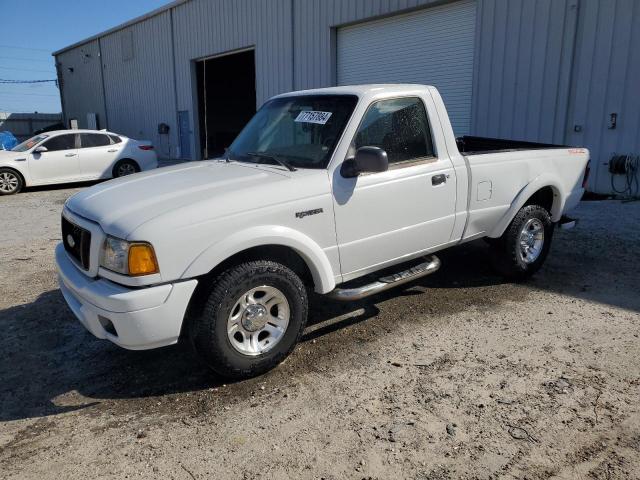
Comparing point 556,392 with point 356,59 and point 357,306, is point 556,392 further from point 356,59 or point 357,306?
point 356,59

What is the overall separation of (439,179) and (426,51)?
8.64 meters

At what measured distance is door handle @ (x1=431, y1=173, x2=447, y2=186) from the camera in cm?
423

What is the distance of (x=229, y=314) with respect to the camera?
128 inches

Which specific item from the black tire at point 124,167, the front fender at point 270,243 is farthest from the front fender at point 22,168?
the front fender at point 270,243

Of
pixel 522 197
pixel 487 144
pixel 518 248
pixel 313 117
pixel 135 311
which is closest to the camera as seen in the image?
pixel 135 311

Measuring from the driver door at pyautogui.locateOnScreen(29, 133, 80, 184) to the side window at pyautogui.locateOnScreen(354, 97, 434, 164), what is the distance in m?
11.4

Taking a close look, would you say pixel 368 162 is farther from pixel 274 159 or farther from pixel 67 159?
pixel 67 159

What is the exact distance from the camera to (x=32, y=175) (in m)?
12.7

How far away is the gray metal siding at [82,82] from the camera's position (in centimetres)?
2842

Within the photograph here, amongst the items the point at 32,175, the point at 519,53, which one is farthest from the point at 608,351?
the point at 32,175

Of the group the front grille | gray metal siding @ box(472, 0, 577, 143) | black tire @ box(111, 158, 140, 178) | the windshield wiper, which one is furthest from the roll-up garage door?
the front grille

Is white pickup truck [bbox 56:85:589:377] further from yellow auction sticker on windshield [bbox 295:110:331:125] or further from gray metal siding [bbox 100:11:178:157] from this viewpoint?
gray metal siding [bbox 100:11:178:157]

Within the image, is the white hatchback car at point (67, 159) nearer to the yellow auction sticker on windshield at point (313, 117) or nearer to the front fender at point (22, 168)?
the front fender at point (22, 168)

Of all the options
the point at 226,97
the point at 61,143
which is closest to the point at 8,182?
the point at 61,143
